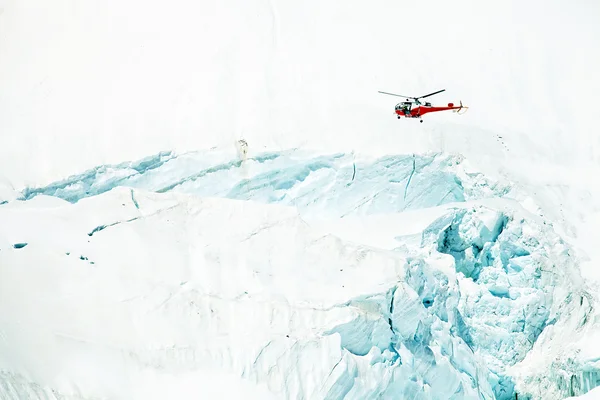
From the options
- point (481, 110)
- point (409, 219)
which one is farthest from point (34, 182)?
point (481, 110)

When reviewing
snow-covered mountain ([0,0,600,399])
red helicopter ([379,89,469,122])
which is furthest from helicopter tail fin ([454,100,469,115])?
snow-covered mountain ([0,0,600,399])

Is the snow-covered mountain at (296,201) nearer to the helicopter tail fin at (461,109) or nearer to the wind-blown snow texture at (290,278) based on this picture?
the wind-blown snow texture at (290,278)

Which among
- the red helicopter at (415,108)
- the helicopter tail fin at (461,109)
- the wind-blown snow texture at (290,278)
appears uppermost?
the red helicopter at (415,108)

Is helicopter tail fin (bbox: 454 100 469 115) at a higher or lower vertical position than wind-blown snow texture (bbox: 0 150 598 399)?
higher

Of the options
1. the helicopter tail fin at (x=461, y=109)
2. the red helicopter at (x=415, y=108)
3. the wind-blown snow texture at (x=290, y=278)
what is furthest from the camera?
the helicopter tail fin at (x=461, y=109)

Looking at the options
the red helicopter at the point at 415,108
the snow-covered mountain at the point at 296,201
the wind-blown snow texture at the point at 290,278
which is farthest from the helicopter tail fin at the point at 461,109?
the wind-blown snow texture at the point at 290,278

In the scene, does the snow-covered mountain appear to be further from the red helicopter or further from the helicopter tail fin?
the red helicopter
